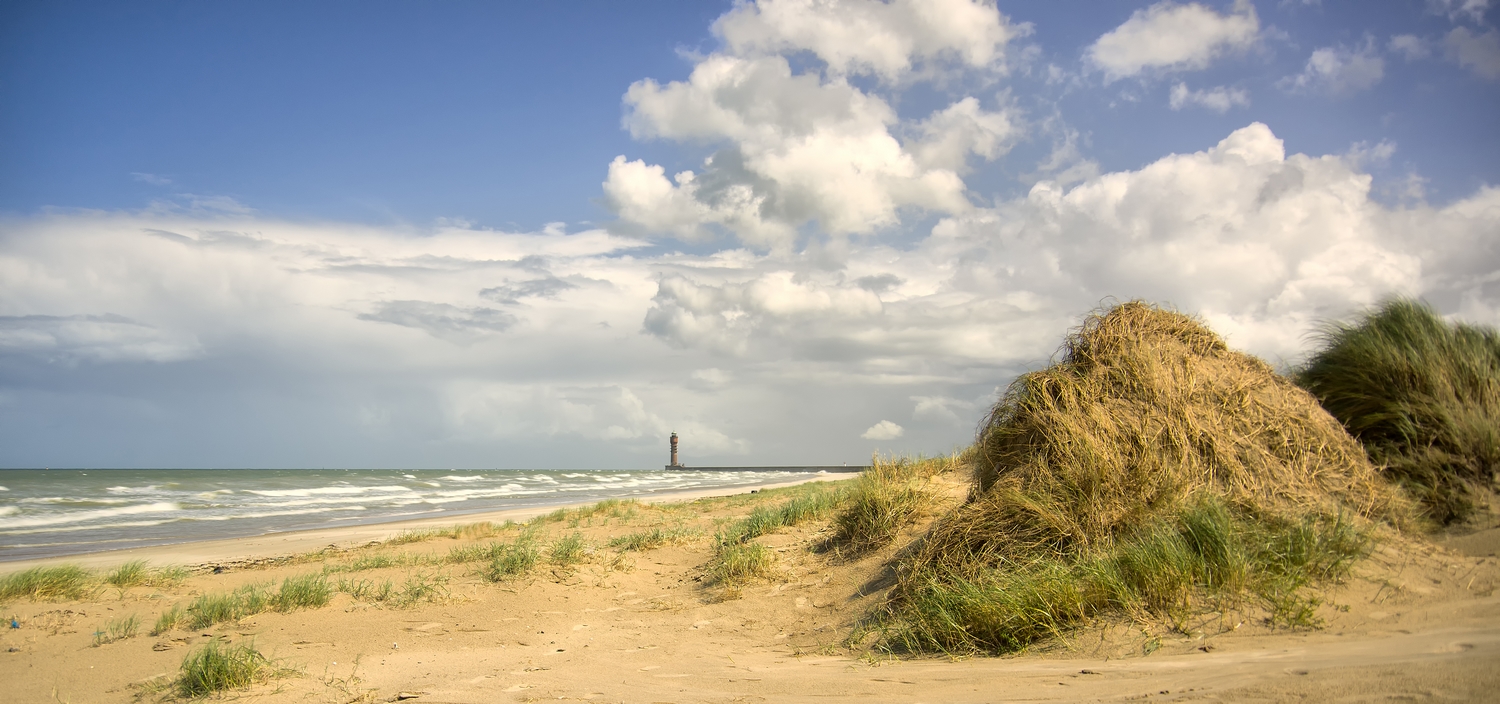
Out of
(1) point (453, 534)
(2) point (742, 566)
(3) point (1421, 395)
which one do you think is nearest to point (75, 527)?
(1) point (453, 534)

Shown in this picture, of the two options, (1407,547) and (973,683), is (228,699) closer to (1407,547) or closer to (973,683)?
(973,683)

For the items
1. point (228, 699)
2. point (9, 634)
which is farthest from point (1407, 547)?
point (9, 634)

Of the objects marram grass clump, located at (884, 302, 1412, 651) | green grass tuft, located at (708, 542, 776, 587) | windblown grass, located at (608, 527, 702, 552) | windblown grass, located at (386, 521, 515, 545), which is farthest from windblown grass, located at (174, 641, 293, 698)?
windblown grass, located at (386, 521, 515, 545)

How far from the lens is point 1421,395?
6.95m

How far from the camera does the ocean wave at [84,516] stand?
67.4 ft

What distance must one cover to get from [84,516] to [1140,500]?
28.1 meters

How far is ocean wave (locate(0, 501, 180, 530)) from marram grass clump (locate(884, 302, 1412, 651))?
2405 cm

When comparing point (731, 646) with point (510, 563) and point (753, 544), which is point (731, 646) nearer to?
point (753, 544)

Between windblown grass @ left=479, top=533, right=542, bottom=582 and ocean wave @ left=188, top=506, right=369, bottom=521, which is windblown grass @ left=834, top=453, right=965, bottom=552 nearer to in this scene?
windblown grass @ left=479, top=533, right=542, bottom=582

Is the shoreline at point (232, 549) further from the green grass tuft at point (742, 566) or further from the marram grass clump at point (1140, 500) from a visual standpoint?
→ the marram grass clump at point (1140, 500)

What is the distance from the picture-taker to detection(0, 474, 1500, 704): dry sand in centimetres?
420

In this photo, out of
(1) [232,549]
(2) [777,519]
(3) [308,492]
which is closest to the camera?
(2) [777,519]

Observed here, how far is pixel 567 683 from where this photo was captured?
19.4 ft

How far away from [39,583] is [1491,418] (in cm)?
1531
